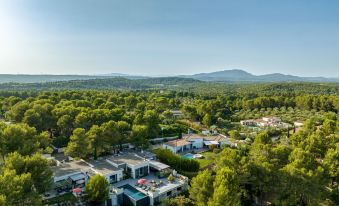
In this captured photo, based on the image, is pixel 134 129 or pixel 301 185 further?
pixel 134 129

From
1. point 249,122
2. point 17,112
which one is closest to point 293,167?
point 249,122

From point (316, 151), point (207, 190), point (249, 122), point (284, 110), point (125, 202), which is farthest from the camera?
point (284, 110)

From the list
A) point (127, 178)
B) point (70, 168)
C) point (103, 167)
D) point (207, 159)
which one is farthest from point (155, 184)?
point (207, 159)

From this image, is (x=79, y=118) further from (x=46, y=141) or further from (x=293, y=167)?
(x=293, y=167)

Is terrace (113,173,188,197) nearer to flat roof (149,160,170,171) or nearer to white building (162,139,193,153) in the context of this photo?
flat roof (149,160,170,171)

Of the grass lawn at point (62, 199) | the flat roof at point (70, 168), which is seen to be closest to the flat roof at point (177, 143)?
the flat roof at point (70, 168)

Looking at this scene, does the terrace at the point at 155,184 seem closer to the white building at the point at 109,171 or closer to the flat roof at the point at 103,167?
the white building at the point at 109,171

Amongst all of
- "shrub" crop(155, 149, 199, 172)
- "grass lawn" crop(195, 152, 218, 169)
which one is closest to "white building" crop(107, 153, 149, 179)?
"shrub" crop(155, 149, 199, 172)
